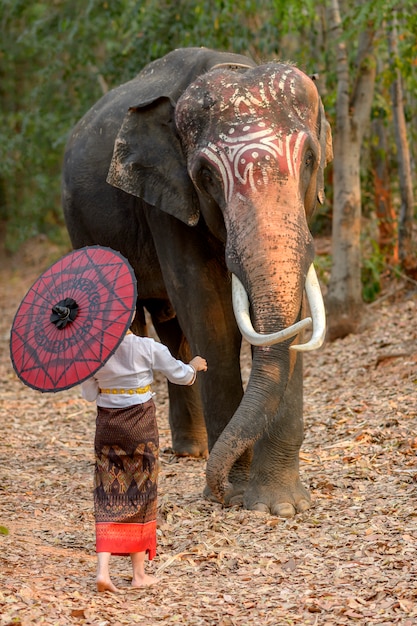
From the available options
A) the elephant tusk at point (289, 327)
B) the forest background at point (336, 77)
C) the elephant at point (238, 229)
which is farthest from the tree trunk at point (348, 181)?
the elephant tusk at point (289, 327)

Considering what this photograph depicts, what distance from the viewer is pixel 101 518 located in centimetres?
534

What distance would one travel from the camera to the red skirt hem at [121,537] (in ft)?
17.3

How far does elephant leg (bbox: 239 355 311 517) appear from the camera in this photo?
253 inches

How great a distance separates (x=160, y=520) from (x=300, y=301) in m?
1.54

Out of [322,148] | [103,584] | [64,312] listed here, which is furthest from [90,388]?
[322,148]

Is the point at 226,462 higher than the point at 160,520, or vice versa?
the point at 226,462

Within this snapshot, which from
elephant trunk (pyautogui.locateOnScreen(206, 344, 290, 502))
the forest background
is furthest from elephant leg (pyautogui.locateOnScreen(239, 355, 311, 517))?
the forest background

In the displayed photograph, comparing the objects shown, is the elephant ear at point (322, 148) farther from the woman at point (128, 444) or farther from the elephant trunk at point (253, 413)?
the woman at point (128, 444)

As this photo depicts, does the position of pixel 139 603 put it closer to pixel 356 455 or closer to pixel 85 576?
pixel 85 576

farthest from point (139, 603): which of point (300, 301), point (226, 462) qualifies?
point (300, 301)

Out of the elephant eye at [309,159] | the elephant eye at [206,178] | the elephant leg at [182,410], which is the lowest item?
the elephant leg at [182,410]

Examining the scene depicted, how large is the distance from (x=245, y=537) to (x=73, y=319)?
1.69m

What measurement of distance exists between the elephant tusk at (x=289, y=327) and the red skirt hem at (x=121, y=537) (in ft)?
3.56

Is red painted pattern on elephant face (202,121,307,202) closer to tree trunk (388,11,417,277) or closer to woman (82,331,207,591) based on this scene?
woman (82,331,207,591)
